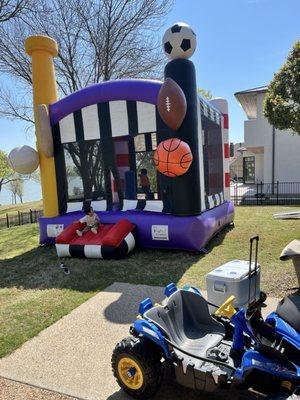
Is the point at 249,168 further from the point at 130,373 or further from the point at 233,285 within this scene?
the point at 130,373

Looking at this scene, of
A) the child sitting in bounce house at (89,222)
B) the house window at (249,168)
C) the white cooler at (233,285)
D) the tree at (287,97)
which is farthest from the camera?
the house window at (249,168)

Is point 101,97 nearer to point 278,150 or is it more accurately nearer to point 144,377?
point 144,377

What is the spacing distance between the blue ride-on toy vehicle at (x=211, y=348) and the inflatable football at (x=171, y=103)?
4.19 metres

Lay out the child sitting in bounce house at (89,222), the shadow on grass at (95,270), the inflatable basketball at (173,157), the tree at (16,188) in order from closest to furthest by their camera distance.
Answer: the shadow on grass at (95,270)
the inflatable basketball at (173,157)
the child sitting in bounce house at (89,222)
the tree at (16,188)

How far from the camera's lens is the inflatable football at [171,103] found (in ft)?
22.0

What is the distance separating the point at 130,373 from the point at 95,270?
3.76m

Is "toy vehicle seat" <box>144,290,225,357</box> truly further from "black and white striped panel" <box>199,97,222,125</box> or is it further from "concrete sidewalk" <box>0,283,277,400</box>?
"black and white striped panel" <box>199,97,222,125</box>

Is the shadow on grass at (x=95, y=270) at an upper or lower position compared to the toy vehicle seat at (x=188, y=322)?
lower

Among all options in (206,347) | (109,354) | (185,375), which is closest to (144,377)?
(185,375)

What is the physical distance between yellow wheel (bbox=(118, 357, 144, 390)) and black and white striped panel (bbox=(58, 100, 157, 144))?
5394 mm

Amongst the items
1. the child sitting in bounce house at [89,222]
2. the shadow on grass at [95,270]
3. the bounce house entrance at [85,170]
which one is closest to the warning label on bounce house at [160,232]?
the shadow on grass at [95,270]

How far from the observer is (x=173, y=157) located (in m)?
6.71

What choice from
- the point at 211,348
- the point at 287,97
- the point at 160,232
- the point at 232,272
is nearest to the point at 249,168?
the point at 287,97

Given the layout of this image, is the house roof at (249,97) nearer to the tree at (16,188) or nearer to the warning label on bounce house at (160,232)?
the warning label on bounce house at (160,232)
